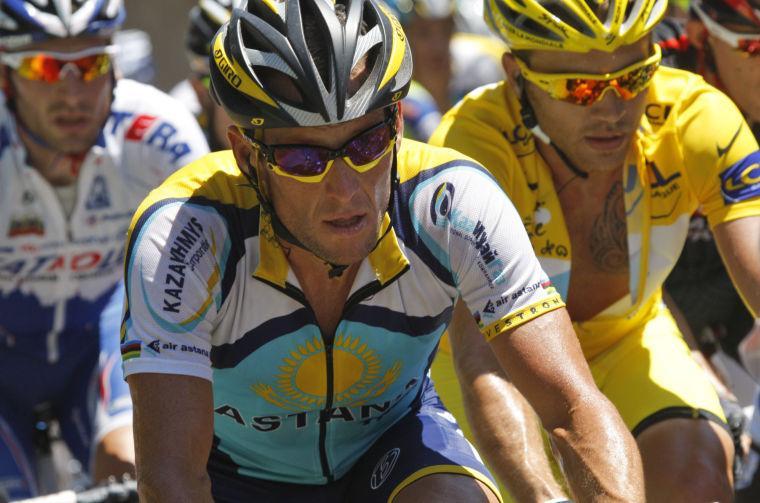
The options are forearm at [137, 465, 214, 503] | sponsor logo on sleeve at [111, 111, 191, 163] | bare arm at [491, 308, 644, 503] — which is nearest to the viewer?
forearm at [137, 465, 214, 503]

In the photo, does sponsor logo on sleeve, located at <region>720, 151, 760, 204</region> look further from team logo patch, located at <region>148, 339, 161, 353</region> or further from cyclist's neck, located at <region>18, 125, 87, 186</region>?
cyclist's neck, located at <region>18, 125, 87, 186</region>

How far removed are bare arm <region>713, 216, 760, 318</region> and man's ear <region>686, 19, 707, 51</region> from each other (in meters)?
1.49

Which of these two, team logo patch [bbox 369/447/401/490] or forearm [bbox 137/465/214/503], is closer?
forearm [bbox 137/465/214/503]

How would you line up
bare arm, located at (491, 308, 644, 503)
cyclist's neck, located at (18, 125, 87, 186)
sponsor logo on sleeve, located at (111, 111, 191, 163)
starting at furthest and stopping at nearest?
1. cyclist's neck, located at (18, 125, 87, 186)
2. sponsor logo on sleeve, located at (111, 111, 191, 163)
3. bare arm, located at (491, 308, 644, 503)

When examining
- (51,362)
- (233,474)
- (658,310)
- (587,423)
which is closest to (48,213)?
(51,362)

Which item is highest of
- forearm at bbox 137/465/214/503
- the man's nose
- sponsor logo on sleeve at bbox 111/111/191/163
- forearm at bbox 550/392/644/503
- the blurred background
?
the man's nose

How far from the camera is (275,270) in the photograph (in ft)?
12.3

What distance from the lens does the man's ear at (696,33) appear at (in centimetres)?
586

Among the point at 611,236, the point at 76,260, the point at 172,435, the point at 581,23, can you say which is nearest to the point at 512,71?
the point at 581,23

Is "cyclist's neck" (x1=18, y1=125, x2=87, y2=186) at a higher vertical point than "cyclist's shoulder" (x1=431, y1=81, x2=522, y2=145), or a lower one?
lower

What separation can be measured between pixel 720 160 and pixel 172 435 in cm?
219

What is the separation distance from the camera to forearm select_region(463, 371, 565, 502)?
376 cm

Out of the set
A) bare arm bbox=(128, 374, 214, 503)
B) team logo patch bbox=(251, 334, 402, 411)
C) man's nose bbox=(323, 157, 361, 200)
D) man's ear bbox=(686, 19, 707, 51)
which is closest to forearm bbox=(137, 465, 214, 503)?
bare arm bbox=(128, 374, 214, 503)

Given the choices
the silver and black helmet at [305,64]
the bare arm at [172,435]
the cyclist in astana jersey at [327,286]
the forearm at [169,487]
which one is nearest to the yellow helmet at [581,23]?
the cyclist in astana jersey at [327,286]
